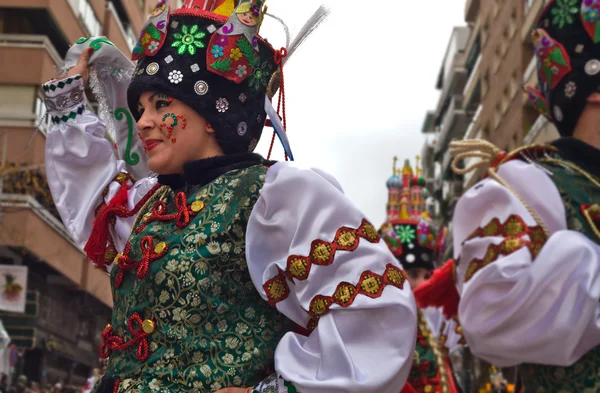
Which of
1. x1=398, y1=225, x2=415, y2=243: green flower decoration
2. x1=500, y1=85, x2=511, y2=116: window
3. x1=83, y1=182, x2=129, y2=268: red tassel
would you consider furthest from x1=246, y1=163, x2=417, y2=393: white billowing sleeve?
x1=500, y1=85, x2=511, y2=116: window

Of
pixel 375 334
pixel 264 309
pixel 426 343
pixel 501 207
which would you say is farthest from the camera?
pixel 426 343

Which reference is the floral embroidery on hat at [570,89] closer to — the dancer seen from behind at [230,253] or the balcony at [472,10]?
the dancer seen from behind at [230,253]

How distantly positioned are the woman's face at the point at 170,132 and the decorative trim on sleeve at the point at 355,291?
0.76 meters

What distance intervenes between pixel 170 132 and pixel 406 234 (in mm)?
6194

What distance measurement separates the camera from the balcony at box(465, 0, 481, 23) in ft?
148

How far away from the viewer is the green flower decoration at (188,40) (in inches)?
138

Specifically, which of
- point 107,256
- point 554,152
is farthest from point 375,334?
point 554,152

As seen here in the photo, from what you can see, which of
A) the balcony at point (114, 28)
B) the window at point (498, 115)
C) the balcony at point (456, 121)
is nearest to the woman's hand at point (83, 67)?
the balcony at point (114, 28)

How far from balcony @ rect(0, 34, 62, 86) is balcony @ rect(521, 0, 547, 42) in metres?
12.6

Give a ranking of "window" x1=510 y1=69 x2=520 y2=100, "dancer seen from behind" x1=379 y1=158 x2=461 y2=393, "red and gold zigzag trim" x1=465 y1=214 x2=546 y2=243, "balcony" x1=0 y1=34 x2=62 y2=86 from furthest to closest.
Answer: "window" x1=510 y1=69 x2=520 y2=100 < "balcony" x1=0 y1=34 x2=62 y2=86 < "dancer seen from behind" x1=379 y1=158 x2=461 y2=393 < "red and gold zigzag trim" x1=465 y1=214 x2=546 y2=243

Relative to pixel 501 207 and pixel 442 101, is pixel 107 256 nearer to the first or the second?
pixel 501 207

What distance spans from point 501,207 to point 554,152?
1.58 ft

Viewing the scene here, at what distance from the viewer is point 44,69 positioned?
74.6ft

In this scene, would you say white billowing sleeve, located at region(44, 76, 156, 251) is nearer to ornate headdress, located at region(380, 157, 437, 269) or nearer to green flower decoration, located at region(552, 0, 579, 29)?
green flower decoration, located at region(552, 0, 579, 29)
